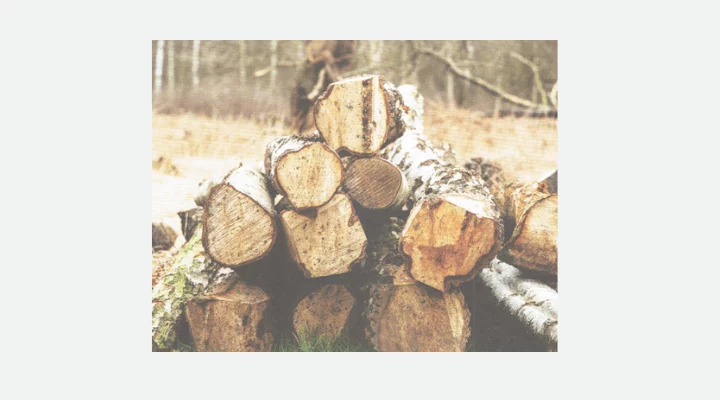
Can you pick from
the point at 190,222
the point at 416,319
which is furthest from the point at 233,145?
the point at 416,319

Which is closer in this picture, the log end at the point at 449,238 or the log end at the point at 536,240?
the log end at the point at 449,238

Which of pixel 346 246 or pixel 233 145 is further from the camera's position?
pixel 233 145

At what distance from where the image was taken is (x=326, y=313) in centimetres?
351

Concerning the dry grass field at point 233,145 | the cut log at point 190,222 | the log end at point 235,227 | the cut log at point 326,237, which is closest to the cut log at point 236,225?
the log end at point 235,227

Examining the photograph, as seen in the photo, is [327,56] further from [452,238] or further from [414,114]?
[452,238]

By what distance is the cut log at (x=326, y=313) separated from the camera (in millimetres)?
3492

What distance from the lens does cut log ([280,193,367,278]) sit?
128 inches

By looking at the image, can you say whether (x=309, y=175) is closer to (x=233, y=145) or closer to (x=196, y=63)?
(x=196, y=63)

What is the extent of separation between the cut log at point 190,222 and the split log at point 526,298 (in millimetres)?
1744

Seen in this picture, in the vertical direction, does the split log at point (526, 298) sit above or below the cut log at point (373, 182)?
below

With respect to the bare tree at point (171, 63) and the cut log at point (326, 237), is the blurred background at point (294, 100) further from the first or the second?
the cut log at point (326, 237)

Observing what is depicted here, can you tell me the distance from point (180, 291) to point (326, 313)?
0.73m

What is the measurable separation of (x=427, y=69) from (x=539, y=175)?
1.10 m

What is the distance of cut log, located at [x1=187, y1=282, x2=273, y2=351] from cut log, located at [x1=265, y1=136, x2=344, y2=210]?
539mm
